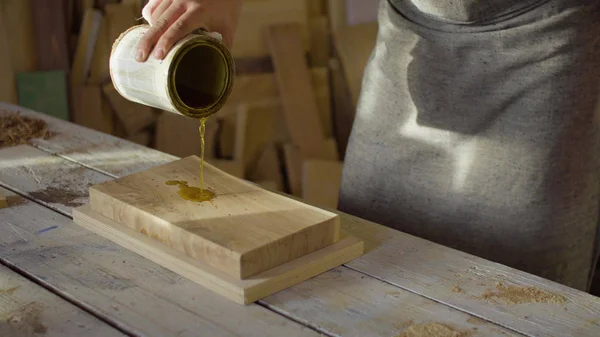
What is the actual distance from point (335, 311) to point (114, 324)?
0.32 metres

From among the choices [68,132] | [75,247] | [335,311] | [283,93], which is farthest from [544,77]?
[283,93]

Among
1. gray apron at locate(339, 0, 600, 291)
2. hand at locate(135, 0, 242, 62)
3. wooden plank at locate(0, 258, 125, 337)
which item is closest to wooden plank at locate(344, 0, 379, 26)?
gray apron at locate(339, 0, 600, 291)

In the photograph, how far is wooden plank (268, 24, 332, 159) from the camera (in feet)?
11.5

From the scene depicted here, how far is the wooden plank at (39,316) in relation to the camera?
1067 mm

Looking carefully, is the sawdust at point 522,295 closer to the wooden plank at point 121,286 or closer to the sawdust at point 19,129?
the wooden plank at point 121,286

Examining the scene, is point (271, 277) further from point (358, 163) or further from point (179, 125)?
point (179, 125)

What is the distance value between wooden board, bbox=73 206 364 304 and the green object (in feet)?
5.70

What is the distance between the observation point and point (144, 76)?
1.38 m

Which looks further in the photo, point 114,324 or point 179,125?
point 179,125

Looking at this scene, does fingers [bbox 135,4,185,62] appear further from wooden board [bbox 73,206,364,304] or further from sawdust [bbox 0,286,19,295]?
sawdust [bbox 0,286,19,295]

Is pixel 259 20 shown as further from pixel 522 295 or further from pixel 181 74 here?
pixel 522 295

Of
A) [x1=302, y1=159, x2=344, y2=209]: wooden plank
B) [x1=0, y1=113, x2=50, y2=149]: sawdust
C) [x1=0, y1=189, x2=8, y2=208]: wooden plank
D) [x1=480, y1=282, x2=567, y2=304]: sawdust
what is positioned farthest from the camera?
[x1=302, y1=159, x2=344, y2=209]: wooden plank

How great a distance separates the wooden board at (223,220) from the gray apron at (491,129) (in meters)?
0.50

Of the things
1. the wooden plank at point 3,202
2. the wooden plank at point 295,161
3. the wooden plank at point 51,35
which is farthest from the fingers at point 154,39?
the wooden plank at point 295,161
